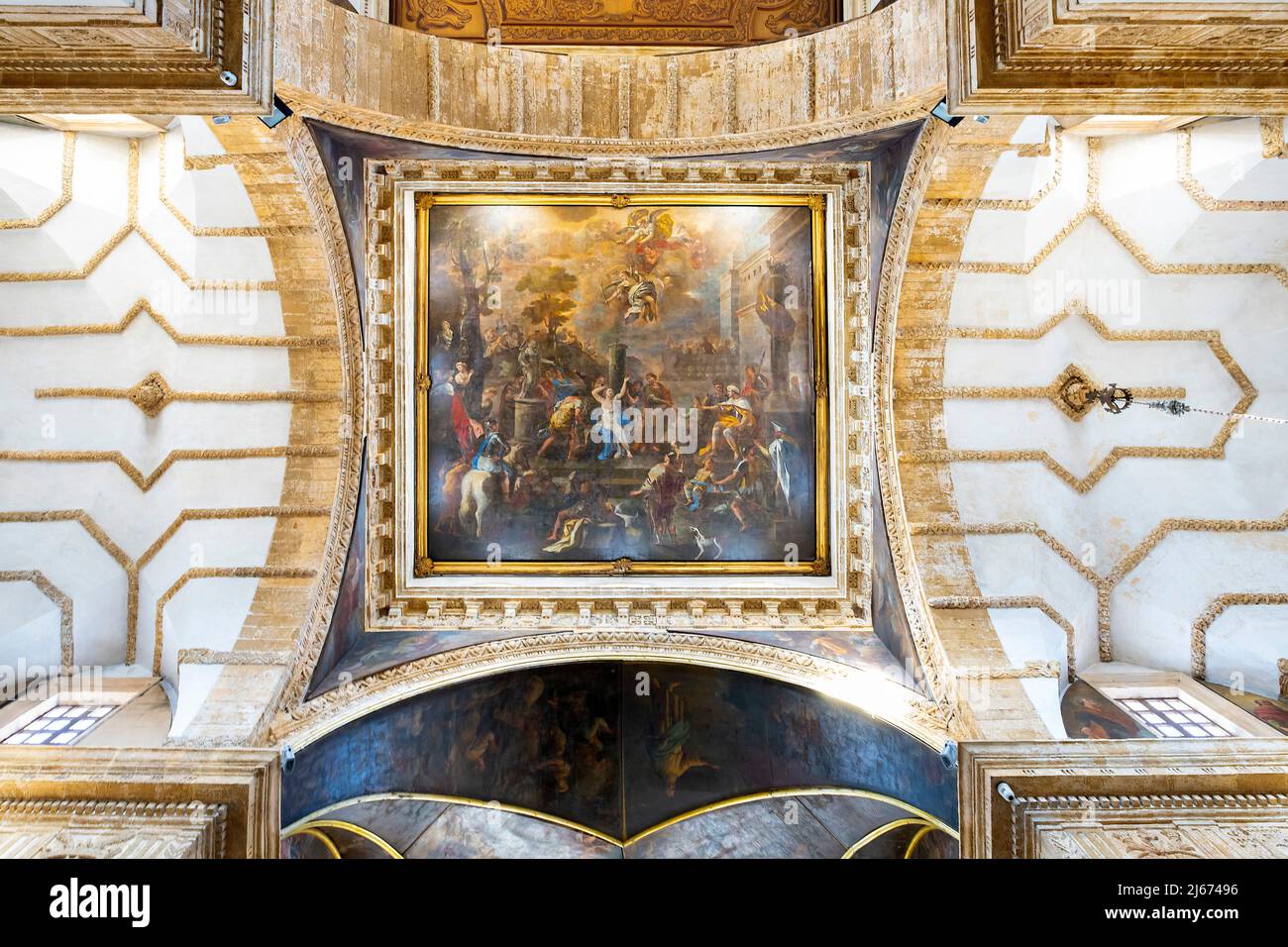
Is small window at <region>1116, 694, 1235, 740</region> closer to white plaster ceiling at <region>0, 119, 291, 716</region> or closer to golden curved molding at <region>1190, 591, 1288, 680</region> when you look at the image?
golden curved molding at <region>1190, 591, 1288, 680</region>

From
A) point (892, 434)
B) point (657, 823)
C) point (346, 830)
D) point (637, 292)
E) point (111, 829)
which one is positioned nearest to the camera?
point (111, 829)

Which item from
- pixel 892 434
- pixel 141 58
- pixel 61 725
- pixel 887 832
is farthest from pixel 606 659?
pixel 141 58

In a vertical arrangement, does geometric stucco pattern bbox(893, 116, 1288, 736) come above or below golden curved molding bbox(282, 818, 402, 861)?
above

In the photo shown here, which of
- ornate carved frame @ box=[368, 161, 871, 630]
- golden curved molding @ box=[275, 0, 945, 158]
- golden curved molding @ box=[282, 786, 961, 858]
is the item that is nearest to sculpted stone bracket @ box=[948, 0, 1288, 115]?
golden curved molding @ box=[275, 0, 945, 158]

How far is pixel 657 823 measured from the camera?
30.2 ft

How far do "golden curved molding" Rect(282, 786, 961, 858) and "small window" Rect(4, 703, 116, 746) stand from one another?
3.46m

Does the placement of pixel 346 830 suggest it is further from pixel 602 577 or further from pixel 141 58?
pixel 141 58

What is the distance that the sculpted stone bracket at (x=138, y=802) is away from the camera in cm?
580

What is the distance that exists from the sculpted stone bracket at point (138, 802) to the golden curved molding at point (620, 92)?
7.17 meters

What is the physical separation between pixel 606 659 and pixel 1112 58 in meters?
8.36

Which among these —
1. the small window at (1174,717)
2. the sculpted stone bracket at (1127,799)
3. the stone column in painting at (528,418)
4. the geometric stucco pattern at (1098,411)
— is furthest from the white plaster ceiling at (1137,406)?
the stone column in painting at (528,418)

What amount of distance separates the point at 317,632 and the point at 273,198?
5697 mm

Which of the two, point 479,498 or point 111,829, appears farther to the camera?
point 479,498

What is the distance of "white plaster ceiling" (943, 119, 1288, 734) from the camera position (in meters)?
9.28
